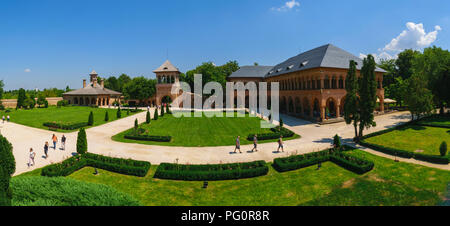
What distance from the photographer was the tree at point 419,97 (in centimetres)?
2831

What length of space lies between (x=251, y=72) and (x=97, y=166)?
175 feet

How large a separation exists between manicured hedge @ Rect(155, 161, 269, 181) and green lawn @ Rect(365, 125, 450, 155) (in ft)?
53.4

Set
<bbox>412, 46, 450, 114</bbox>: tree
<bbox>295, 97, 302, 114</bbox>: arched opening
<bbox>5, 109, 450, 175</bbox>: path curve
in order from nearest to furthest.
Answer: <bbox>5, 109, 450, 175</bbox>: path curve < <bbox>412, 46, 450, 114</bbox>: tree < <bbox>295, 97, 302, 114</bbox>: arched opening

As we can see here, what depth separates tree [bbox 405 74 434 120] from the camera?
2831 centimetres

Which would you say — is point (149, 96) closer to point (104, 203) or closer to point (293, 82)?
point (293, 82)

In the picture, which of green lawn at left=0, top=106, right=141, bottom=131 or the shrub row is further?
green lawn at left=0, top=106, right=141, bottom=131

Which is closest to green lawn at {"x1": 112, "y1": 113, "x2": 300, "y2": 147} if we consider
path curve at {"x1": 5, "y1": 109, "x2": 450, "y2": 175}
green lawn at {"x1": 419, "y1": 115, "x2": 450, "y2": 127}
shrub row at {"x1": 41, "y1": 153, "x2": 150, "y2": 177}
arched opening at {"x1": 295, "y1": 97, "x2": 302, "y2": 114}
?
path curve at {"x1": 5, "y1": 109, "x2": 450, "y2": 175}

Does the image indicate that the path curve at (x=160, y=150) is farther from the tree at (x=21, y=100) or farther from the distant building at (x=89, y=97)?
the tree at (x=21, y=100)

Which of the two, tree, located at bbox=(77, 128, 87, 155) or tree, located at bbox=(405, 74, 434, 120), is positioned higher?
tree, located at bbox=(405, 74, 434, 120)

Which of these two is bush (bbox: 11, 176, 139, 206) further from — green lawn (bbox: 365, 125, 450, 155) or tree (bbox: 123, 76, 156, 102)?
tree (bbox: 123, 76, 156, 102)

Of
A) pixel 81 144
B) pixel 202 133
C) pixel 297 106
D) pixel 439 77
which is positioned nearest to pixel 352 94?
pixel 202 133

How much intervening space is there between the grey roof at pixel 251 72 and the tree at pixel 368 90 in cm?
4120
